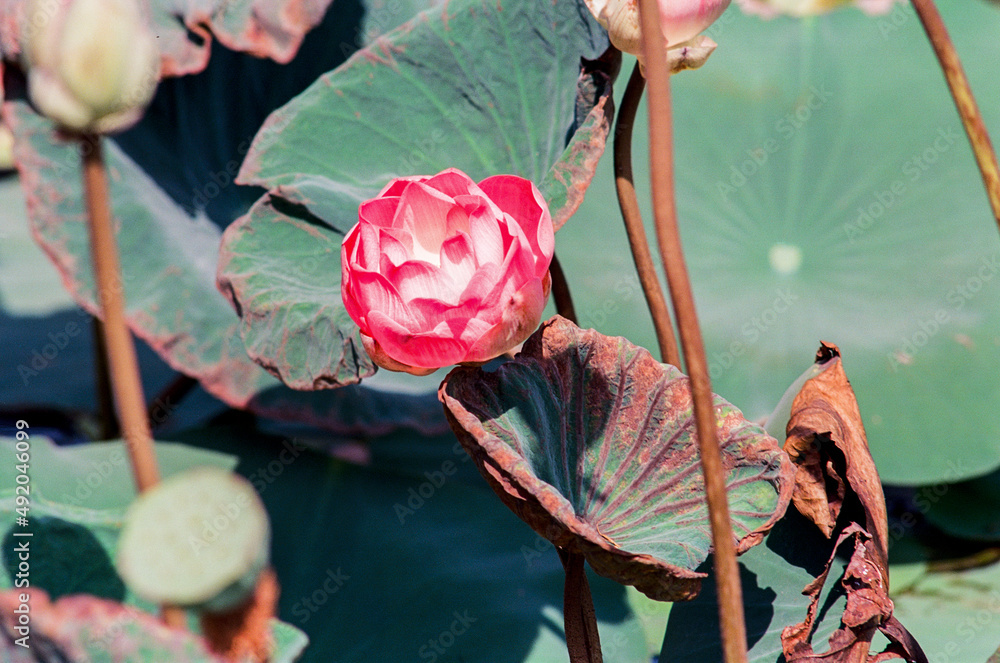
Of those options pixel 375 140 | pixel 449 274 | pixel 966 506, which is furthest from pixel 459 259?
pixel 966 506

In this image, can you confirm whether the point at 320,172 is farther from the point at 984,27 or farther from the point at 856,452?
the point at 984,27

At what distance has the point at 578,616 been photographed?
47 cm

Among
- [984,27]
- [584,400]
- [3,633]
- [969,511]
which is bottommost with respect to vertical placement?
[3,633]

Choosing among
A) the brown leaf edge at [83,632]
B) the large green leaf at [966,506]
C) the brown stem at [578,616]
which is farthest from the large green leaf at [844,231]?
the brown leaf edge at [83,632]

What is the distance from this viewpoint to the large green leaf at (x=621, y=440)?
0.45 metres

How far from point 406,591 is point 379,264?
420mm

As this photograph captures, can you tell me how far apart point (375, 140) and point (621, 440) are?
0.42 meters

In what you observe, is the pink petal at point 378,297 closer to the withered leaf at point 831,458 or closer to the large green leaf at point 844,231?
the withered leaf at point 831,458

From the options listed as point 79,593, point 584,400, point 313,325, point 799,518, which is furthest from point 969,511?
point 79,593

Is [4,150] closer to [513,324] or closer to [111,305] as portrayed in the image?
[111,305]

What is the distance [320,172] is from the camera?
0.75 m

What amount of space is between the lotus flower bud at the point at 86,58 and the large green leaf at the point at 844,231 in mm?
574

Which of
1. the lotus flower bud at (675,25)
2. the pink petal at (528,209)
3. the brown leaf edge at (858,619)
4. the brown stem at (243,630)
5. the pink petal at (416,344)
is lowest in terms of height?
the brown stem at (243,630)

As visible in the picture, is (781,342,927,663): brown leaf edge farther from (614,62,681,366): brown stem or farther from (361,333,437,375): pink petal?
(361,333,437,375): pink petal
